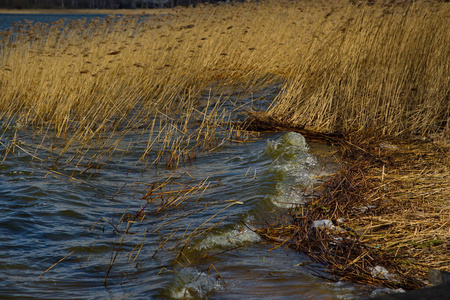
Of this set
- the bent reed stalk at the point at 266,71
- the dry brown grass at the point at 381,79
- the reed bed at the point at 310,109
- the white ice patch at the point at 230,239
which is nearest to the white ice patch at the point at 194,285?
the reed bed at the point at 310,109

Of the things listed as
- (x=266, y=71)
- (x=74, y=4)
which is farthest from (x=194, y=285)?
(x=74, y=4)

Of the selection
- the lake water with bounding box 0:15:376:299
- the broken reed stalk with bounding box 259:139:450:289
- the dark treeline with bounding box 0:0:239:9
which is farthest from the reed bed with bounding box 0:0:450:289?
the dark treeline with bounding box 0:0:239:9

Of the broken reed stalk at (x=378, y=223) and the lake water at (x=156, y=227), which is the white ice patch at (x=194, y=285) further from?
the broken reed stalk at (x=378, y=223)

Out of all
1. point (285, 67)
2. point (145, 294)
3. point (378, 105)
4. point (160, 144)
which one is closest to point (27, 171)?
point (160, 144)

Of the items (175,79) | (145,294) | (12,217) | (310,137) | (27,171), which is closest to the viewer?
(145,294)

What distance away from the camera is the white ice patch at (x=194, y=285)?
253 cm

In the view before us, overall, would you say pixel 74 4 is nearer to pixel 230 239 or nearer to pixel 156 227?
pixel 156 227

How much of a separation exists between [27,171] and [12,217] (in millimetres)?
1251

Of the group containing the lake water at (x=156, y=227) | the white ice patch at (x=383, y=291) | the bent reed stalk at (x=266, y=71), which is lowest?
the lake water at (x=156, y=227)

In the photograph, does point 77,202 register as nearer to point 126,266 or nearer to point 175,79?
point 126,266

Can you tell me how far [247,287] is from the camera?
2.64 meters

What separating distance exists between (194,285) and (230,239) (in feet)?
2.38

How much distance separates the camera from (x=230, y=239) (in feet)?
10.8

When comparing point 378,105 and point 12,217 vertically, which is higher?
point 378,105
